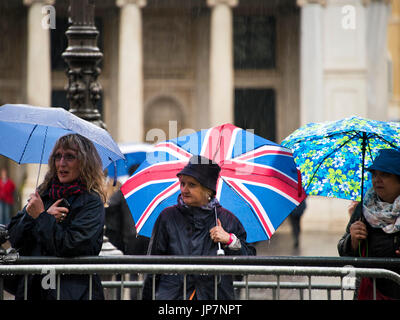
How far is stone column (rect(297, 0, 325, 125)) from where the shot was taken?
1005 inches

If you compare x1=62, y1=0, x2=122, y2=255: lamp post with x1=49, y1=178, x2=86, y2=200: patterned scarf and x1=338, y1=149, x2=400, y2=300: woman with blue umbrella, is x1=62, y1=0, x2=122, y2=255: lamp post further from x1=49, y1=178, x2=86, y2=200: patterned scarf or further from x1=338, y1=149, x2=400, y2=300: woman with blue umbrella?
x1=338, y1=149, x2=400, y2=300: woman with blue umbrella

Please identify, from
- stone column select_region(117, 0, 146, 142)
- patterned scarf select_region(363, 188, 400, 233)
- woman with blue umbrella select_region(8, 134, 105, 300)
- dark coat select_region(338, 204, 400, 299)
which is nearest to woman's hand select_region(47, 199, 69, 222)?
woman with blue umbrella select_region(8, 134, 105, 300)

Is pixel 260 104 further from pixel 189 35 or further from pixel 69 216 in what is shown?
pixel 69 216

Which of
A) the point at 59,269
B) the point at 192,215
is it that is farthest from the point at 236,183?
the point at 59,269

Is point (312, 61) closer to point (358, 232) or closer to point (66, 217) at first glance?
point (358, 232)

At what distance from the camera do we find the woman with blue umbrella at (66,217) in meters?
4.76

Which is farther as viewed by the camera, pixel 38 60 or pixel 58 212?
pixel 38 60

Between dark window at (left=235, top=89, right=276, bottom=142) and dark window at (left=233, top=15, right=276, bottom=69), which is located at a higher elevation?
dark window at (left=233, top=15, right=276, bottom=69)

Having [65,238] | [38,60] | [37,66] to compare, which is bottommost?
[65,238]

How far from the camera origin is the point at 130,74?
26.5m

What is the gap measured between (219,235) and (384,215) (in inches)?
41.7

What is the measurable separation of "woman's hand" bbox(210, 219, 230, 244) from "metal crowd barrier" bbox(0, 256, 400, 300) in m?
0.18

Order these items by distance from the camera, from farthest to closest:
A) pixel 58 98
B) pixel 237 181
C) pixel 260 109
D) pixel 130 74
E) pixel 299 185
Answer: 1. pixel 260 109
2. pixel 58 98
3. pixel 130 74
4. pixel 237 181
5. pixel 299 185

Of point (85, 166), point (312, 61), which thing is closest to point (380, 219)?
point (85, 166)
